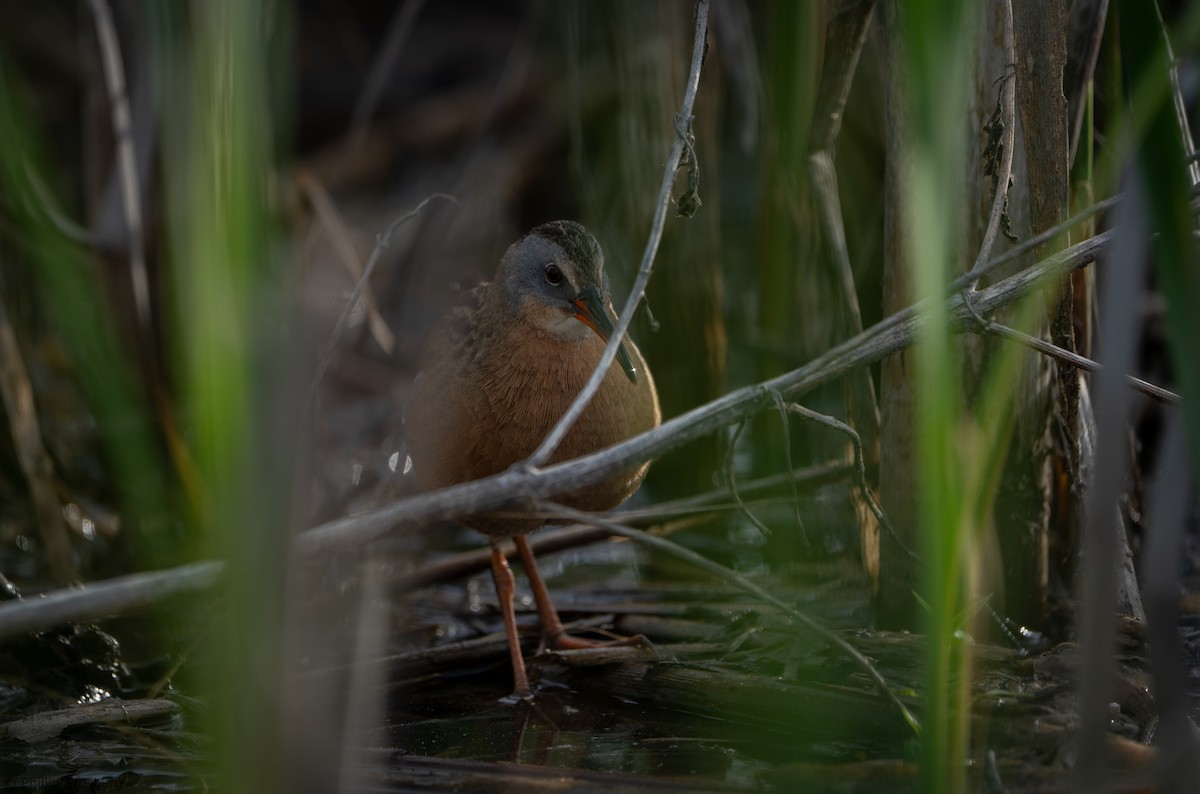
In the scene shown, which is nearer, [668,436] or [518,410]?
[668,436]

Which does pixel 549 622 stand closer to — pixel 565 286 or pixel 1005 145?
pixel 565 286

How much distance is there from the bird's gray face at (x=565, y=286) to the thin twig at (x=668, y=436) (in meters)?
1.16

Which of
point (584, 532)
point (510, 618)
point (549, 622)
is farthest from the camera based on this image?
point (584, 532)

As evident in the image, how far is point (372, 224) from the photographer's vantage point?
6977 mm

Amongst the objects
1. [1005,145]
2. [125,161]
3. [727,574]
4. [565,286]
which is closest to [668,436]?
[727,574]

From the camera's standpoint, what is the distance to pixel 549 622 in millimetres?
4000

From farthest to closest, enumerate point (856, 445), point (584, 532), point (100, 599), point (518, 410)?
1. point (584, 532)
2. point (518, 410)
3. point (856, 445)
4. point (100, 599)

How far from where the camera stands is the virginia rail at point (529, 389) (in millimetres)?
3531

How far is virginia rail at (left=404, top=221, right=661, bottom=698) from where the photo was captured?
139 inches

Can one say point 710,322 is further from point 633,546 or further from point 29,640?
point 29,640

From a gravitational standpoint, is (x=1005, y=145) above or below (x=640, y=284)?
above

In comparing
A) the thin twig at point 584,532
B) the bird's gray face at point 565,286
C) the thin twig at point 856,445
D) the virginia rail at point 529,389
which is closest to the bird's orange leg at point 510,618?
the virginia rail at point 529,389

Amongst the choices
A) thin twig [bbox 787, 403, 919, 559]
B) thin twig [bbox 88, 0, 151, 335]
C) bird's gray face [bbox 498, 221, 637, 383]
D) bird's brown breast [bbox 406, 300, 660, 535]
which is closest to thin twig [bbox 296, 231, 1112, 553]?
thin twig [bbox 787, 403, 919, 559]

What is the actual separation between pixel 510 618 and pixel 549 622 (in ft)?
0.65
